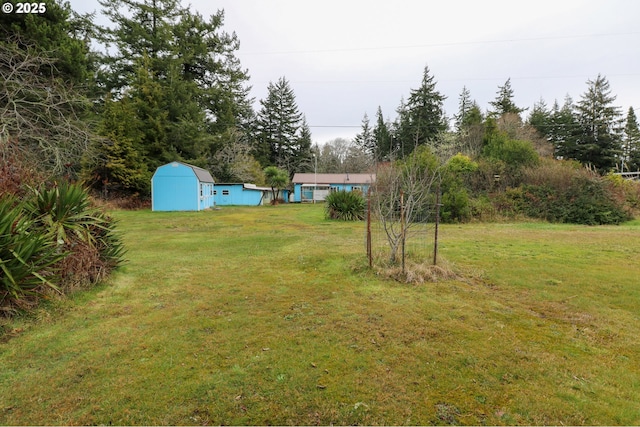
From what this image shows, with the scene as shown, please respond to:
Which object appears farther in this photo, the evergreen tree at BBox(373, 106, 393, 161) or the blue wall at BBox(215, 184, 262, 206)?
the evergreen tree at BBox(373, 106, 393, 161)

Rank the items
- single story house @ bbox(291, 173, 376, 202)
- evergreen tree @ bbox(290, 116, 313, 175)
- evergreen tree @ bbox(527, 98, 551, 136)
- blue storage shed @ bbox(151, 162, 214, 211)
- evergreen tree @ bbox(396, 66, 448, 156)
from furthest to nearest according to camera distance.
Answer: evergreen tree @ bbox(290, 116, 313, 175), evergreen tree @ bbox(396, 66, 448, 156), single story house @ bbox(291, 173, 376, 202), evergreen tree @ bbox(527, 98, 551, 136), blue storage shed @ bbox(151, 162, 214, 211)

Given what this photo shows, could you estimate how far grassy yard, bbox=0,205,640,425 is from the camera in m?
2.15

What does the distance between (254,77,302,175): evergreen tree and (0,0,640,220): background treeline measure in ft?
0.68

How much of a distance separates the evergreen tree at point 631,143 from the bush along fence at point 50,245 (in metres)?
46.5

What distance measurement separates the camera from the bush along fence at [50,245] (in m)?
3.38

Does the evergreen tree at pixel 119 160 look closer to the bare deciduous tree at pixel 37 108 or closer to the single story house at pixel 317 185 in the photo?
the bare deciduous tree at pixel 37 108

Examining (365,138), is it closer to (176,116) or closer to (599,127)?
(599,127)

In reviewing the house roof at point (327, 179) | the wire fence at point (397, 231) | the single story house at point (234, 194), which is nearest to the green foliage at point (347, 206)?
the wire fence at point (397, 231)

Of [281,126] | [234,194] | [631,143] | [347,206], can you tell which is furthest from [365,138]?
[347,206]

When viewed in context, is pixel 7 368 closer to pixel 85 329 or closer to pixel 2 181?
pixel 85 329

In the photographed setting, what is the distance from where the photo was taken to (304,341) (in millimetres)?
3121

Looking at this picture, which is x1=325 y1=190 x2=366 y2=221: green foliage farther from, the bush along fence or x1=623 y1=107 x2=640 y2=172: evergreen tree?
x1=623 y1=107 x2=640 y2=172: evergreen tree

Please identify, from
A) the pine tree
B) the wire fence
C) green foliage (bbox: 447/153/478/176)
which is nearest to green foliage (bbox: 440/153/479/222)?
green foliage (bbox: 447/153/478/176)

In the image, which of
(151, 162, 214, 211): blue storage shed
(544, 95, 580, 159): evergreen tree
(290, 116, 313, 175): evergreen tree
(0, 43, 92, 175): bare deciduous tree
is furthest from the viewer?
(290, 116, 313, 175): evergreen tree
